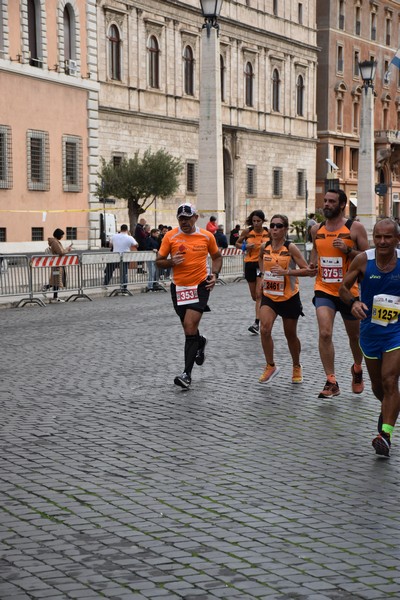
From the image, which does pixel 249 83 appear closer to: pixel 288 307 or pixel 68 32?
pixel 68 32

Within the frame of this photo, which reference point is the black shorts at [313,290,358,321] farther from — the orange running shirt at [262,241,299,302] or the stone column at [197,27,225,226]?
the stone column at [197,27,225,226]

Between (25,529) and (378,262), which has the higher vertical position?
(378,262)

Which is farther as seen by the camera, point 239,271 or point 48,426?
point 239,271

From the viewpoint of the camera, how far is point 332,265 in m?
10.5

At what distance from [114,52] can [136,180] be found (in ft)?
24.4

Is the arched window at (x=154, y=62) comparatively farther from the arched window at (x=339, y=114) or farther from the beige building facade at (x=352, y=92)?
the arched window at (x=339, y=114)

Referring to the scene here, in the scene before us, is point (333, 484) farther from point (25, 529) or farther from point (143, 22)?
point (143, 22)

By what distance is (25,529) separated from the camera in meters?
5.85

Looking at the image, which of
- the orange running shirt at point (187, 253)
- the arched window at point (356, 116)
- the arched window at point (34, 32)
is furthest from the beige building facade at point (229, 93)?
the orange running shirt at point (187, 253)

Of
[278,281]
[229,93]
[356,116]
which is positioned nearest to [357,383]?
[278,281]

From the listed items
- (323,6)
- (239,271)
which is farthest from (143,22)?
(323,6)

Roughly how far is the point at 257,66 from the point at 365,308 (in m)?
55.8

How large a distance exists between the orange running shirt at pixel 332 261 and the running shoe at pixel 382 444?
2882mm

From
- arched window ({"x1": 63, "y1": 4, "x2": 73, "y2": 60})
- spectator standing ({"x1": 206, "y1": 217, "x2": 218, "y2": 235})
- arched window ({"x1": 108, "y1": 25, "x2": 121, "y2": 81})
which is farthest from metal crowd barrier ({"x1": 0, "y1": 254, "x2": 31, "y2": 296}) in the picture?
arched window ({"x1": 108, "y1": 25, "x2": 121, "y2": 81})
